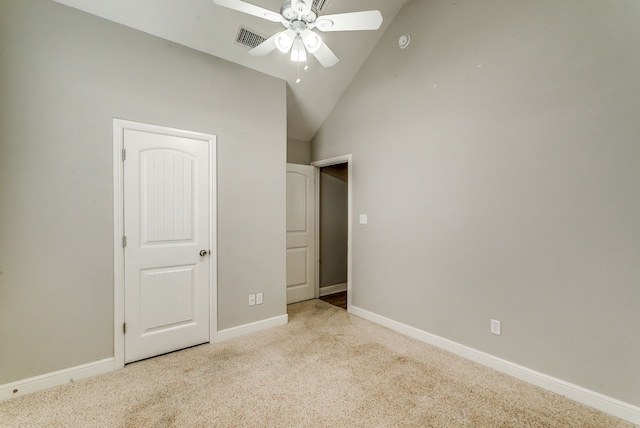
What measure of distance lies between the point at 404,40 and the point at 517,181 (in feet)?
6.45

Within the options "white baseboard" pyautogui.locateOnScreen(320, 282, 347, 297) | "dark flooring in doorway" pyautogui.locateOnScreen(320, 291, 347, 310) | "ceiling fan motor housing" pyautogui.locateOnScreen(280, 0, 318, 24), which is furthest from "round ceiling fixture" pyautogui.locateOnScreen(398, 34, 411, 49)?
"white baseboard" pyautogui.locateOnScreen(320, 282, 347, 297)

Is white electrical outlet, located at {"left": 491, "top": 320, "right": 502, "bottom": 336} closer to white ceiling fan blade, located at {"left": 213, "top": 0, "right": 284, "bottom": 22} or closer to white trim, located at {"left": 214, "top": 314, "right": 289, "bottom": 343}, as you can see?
white trim, located at {"left": 214, "top": 314, "right": 289, "bottom": 343}

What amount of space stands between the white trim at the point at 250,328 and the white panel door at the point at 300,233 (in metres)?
0.74

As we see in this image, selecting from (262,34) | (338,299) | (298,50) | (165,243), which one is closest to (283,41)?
(298,50)

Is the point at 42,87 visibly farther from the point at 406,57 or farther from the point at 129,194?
the point at 406,57

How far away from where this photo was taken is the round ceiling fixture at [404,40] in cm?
Answer: 301

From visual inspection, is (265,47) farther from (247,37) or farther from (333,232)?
(333,232)

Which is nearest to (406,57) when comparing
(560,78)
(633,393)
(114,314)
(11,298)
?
(560,78)

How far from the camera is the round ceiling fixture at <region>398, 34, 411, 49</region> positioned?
301cm

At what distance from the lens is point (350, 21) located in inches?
72.1

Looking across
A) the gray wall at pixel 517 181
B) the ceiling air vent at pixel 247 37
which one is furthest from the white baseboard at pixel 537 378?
the ceiling air vent at pixel 247 37

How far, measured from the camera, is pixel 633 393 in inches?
70.2

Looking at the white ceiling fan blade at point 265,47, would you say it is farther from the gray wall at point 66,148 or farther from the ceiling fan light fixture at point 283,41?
the gray wall at point 66,148

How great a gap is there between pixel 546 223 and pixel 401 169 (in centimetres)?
142
